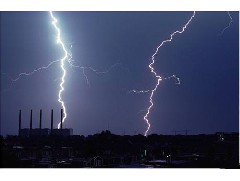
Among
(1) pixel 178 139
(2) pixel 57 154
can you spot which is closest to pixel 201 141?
(1) pixel 178 139

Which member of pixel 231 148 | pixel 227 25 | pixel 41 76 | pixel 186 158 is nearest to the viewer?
pixel 227 25

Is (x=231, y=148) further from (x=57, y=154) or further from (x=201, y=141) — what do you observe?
(x=57, y=154)

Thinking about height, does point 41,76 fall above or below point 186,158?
above

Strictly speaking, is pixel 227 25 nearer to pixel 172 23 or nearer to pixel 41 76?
pixel 172 23

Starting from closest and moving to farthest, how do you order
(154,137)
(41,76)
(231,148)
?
(41,76) < (231,148) < (154,137)

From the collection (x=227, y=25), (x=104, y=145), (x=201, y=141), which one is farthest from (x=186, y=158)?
(x=227, y=25)

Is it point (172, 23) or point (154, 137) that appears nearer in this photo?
point (172, 23)
